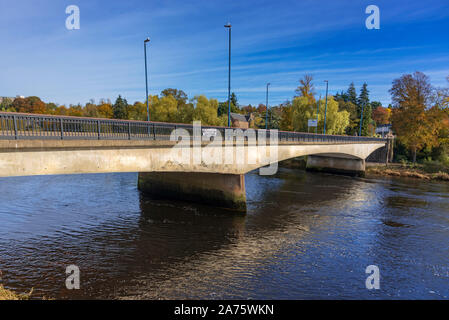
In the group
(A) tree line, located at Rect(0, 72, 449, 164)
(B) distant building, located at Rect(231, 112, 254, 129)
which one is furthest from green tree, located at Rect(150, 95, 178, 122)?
(B) distant building, located at Rect(231, 112, 254, 129)

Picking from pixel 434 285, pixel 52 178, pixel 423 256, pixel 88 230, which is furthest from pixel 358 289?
pixel 52 178

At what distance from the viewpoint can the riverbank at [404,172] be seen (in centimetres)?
A: 3709

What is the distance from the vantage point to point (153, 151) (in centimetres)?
1498

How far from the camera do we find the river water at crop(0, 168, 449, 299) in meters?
10.1

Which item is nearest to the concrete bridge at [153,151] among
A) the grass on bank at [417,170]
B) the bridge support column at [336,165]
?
the bridge support column at [336,165]

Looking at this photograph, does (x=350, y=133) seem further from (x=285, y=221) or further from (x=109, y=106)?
(x=109, y=106)

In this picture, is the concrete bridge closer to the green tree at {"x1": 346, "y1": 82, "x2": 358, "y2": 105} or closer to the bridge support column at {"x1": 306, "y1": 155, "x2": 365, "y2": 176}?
the bridge support column at {"x1": 306, "y1": 155, "x2": 365, "y2": 176}

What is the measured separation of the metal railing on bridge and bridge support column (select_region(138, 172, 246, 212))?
4232 mm

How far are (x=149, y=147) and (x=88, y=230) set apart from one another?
6159mm

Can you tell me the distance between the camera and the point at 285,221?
18.1 meters

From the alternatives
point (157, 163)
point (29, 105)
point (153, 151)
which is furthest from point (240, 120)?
point (153, 151)

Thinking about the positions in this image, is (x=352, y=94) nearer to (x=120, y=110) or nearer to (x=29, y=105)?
(x=120, y=110)

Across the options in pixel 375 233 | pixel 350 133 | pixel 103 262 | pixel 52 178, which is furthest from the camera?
pixel 350 133

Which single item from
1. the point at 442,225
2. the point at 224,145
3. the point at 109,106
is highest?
the point at 109,106
